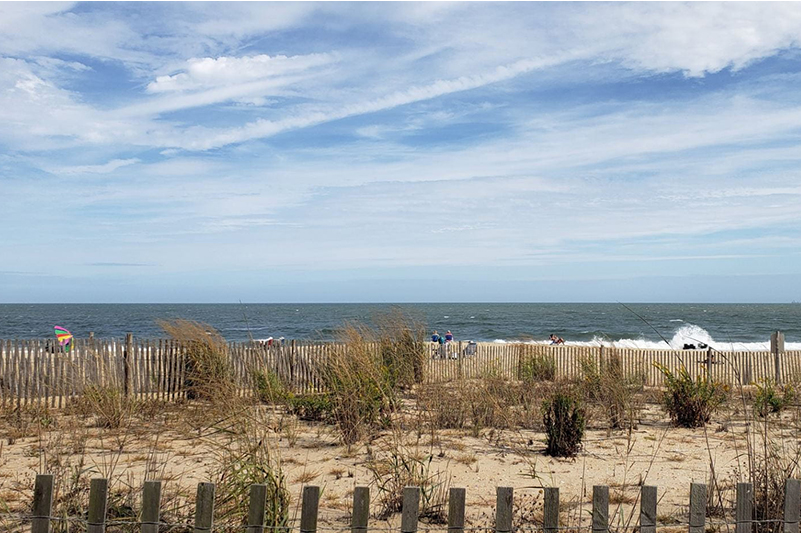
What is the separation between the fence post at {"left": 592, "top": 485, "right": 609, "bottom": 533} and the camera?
3.27 metres

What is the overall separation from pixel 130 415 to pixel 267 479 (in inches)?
225

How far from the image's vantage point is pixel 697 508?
11.0ft

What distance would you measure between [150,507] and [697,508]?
2.65 meters

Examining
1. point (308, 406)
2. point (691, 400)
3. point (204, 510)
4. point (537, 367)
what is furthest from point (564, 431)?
point (537, 367)

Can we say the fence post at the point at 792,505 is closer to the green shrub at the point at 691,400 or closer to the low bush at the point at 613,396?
the low bush at the point at 613,396

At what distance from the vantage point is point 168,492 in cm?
521

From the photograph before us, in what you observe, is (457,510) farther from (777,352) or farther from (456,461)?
(777,352)

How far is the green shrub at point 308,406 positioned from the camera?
9.02 metres

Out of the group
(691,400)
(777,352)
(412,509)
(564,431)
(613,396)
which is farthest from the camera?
(777,352)

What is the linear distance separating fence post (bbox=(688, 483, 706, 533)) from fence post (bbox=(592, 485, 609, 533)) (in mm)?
437

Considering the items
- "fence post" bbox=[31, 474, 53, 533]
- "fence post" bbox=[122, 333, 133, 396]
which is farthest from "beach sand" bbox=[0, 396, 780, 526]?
"fence post" bbox=[122, 333, 133, 396]

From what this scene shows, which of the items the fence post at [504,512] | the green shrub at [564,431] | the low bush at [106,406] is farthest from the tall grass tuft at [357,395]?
the fence post at [504,512]

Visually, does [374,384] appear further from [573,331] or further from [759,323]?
[759,323]

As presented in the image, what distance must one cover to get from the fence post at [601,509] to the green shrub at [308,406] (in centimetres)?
583
